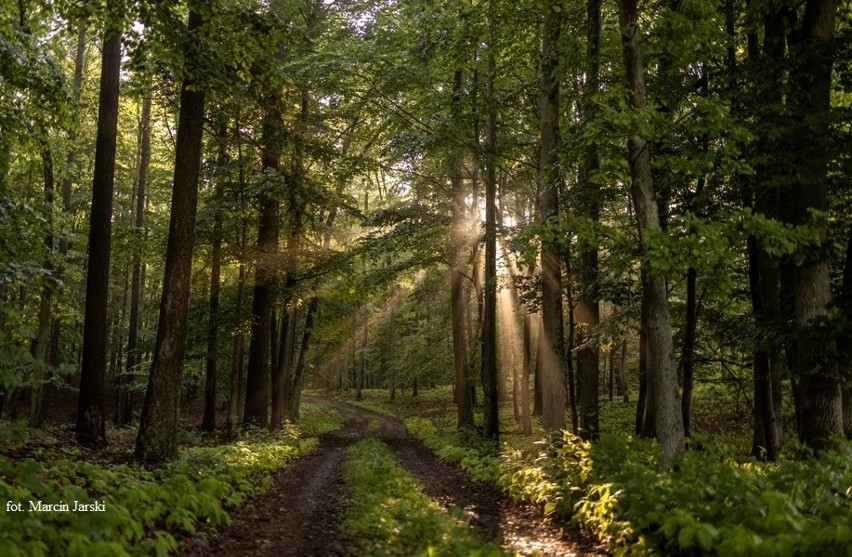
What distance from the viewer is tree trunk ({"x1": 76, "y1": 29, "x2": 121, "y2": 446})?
11.8m

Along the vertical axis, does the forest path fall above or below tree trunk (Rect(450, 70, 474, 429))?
below

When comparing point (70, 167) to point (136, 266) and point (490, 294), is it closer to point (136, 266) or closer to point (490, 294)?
point (136, 266)

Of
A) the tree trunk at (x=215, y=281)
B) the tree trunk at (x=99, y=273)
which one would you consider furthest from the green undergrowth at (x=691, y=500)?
the tree trunk at (x=215, y=281)

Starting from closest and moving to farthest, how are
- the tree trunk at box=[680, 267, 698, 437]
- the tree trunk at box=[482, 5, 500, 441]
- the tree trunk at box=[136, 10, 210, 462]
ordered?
the tree trunk at box=[136, 10, 210, 462] < the tree trunk at box=[680, 267, 698, 437] < the tree trunk at box=[482, 5, 500, 441]

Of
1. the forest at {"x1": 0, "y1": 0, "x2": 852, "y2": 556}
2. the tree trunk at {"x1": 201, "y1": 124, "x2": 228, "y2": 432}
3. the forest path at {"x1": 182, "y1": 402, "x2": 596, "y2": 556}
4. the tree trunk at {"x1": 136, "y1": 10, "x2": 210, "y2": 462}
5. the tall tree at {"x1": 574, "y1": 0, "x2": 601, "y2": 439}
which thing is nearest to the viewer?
the forest at {"x1": 0, "y1": 0, "x2": 852, "y2": 556}

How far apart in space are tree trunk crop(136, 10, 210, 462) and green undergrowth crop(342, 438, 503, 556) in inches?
136

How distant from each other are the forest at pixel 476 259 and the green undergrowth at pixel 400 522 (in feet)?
0.21

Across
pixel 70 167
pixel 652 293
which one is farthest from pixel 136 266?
pixel 652 293

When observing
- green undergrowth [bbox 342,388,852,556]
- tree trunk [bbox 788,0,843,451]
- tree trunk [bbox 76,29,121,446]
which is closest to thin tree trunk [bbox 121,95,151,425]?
tree trunk [bbox 76,29,121,446]

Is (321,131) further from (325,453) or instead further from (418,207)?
(325,453)

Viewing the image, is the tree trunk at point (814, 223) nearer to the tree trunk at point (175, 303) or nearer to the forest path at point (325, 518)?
the forest path at point (325, 518)

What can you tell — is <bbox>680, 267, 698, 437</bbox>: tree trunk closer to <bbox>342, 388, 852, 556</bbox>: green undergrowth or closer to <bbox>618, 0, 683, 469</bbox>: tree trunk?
<bbox>342, 388, 852, 556</bbox>: green undergrowth

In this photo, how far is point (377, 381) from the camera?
66.2 meters

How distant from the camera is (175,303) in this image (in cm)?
982
